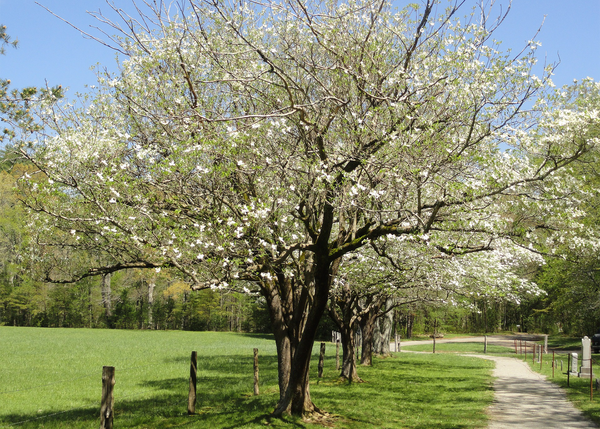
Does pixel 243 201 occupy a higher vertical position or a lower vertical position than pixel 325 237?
Answer: higher

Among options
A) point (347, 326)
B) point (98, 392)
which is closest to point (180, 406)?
point (98, 392)

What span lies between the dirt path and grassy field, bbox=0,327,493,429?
1.57 feet

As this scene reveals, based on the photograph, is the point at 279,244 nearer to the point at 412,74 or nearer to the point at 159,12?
the point at 412,74

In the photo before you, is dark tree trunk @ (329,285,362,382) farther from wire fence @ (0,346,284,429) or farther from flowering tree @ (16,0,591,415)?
flowering tree @ (16,0,591,415)

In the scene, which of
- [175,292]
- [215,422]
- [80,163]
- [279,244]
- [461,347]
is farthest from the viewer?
[175,292]

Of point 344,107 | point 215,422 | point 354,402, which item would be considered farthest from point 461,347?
point 344,107

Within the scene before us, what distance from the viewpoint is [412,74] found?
9.01 metres

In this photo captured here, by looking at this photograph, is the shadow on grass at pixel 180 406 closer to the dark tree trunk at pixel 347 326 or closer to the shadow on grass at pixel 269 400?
the shadow on grass at pixel 269 400

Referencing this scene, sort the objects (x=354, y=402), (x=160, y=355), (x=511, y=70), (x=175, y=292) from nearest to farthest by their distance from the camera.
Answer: (x=511, y=70)
(x=354, y=402)
(x=160, y=355)
(x=175, y=292)

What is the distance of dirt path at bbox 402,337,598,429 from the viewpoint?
34.5ft

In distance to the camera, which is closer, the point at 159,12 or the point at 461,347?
the point at 159,12

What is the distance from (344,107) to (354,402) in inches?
331

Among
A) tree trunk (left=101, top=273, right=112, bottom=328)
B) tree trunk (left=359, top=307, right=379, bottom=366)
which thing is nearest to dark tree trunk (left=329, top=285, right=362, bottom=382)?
tree trunk (left=359, top=307, right=379, bottom=366)

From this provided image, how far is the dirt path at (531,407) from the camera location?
1052cm
